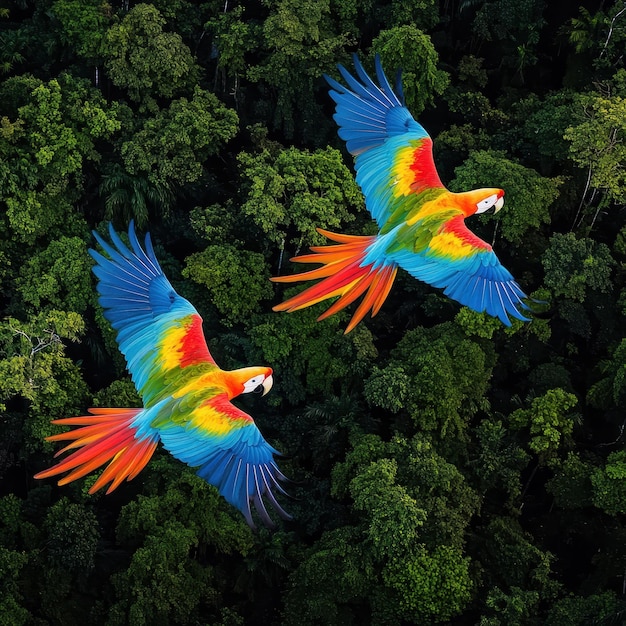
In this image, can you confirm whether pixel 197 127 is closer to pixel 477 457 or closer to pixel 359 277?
pixel 477 457

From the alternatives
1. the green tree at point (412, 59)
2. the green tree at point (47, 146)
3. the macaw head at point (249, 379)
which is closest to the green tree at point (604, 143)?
the green tree at point (412, 59)

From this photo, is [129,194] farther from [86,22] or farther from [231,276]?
[86,22]

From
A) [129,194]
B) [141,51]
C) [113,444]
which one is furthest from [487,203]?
[141,51]

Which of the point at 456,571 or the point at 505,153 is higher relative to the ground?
the point at 505,153

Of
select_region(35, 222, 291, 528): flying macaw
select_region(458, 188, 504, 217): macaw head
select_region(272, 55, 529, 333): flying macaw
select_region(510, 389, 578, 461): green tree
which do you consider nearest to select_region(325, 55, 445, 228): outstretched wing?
select_region(272, 55, 529, 333): flying macaw

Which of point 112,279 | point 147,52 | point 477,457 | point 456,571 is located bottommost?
point 456,571

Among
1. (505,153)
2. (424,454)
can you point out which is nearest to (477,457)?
(424,454)
